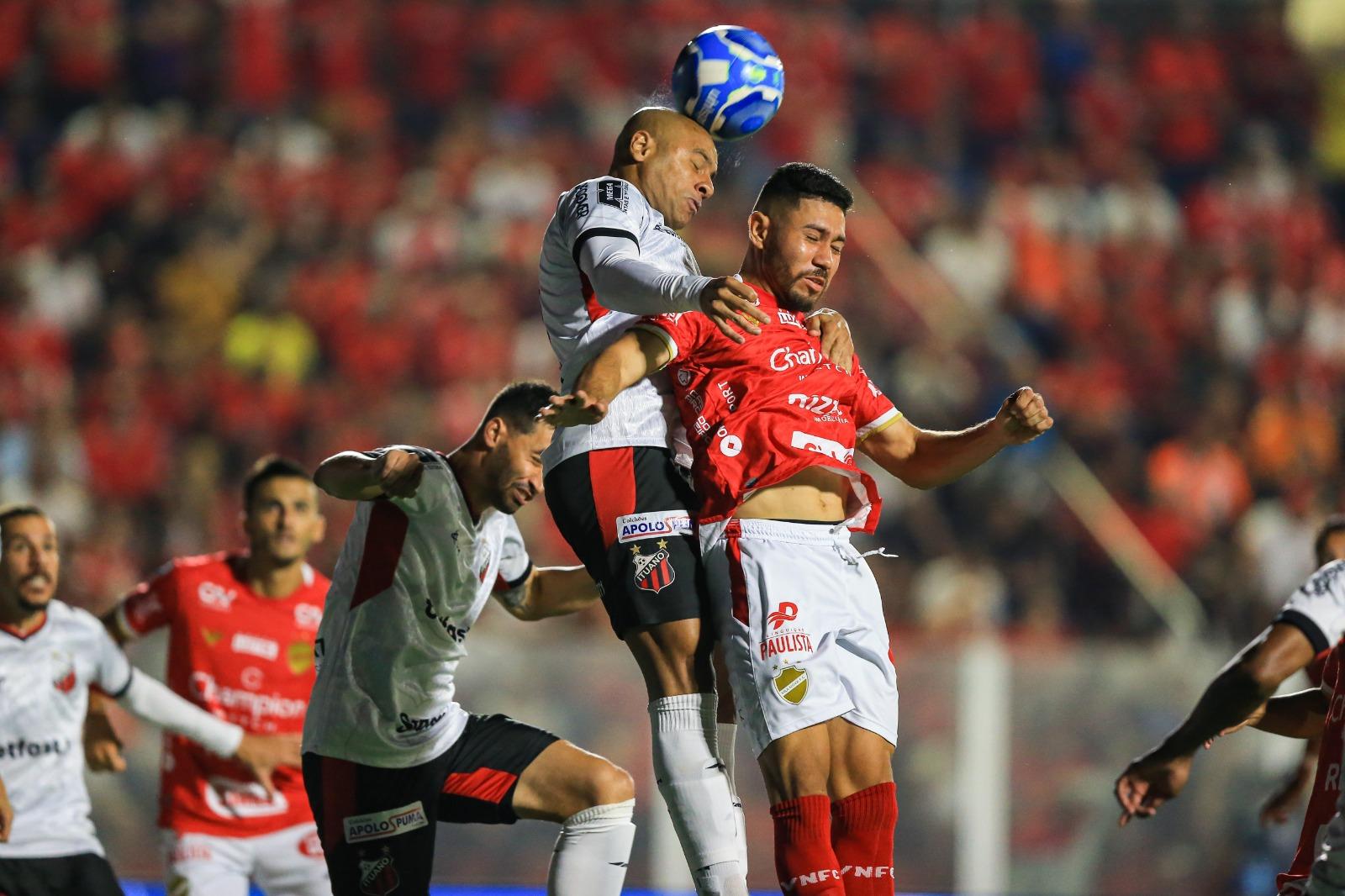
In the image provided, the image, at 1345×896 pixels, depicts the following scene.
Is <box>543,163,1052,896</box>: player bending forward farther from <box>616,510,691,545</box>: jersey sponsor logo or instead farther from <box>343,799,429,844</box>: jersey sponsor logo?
<box>343,799,429,844</box>: jersey sponsor logo

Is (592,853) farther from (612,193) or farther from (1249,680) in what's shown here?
(1249,680)

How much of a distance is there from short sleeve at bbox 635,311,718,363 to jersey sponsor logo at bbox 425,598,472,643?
0.99 m

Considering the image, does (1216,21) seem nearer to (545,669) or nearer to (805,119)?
(805,119)

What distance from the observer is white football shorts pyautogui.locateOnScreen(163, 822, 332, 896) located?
253 inches

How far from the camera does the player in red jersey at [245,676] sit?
652 centimetres

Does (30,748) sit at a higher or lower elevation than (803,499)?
lower

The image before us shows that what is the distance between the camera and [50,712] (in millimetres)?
5891

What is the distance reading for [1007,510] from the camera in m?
11.4

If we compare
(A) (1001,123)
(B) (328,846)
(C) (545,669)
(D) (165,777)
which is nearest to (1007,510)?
(C) (545,669)

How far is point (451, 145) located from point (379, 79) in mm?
1116

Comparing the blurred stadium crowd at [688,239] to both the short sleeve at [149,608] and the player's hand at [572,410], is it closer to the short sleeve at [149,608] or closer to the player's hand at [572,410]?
the short sleeve at [149,608]

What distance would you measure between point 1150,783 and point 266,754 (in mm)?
3632

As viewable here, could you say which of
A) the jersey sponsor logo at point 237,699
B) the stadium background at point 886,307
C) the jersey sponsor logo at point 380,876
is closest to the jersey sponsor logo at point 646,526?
the jersey sponsor logo at point 380,876

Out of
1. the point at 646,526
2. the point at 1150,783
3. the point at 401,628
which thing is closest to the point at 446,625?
the point at 401,628
